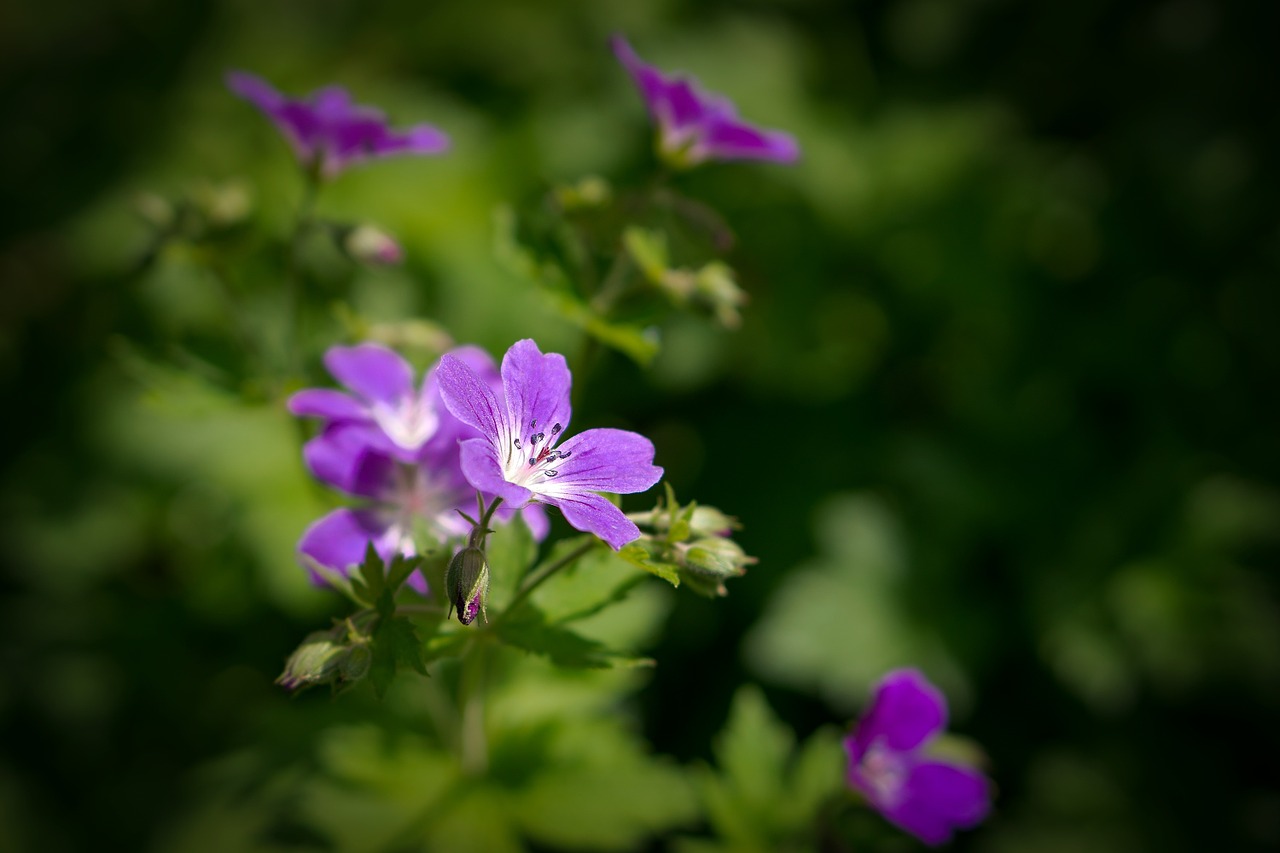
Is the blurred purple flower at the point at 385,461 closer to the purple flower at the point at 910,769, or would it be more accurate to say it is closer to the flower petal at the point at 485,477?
the flower petal at the point at 485,477

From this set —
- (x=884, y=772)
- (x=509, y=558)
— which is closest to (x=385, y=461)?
(x=509, y=558)

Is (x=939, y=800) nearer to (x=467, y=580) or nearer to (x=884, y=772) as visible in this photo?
(x=884, y=772)

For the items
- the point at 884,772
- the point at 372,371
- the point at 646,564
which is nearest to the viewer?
the point at 646,564

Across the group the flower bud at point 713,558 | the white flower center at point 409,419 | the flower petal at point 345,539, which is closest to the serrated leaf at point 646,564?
the flower bud at point 713,558

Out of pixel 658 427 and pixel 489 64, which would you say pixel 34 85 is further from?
pixel 658 427

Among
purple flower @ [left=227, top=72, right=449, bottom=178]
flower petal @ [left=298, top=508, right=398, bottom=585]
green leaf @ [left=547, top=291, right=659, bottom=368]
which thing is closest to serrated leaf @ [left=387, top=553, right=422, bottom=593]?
flower petal @ [left=298, top=508, right=398, bottom=585]

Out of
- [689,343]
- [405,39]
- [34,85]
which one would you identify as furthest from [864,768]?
[34,85]
